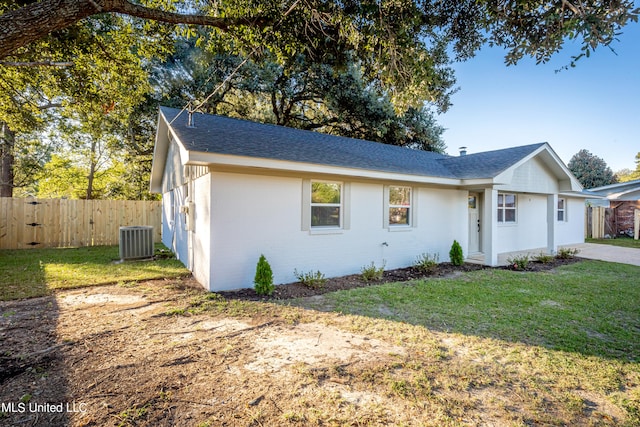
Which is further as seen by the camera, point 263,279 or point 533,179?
point 533,179

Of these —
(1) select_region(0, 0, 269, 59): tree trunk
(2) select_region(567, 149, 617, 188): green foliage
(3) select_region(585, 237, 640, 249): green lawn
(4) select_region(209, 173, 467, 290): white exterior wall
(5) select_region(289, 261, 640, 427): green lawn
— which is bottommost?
(5) select_region(289, 261, 640, 427): green lawn

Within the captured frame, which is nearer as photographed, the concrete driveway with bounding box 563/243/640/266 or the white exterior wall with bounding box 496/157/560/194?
the white exterior wall with bounding box 496/157/560/194

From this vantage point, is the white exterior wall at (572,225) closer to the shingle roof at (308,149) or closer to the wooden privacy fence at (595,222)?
the wooden privacy fence at (595,222)

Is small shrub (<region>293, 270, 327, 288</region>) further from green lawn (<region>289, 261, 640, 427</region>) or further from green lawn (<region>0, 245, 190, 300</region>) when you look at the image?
green lawn (<region>0, 245, 190, 300</region>)

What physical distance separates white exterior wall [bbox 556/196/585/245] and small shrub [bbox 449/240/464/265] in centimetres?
865

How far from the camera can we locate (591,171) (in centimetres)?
2678

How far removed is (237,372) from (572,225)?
1813cm

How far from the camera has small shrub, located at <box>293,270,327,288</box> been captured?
6.35 meters

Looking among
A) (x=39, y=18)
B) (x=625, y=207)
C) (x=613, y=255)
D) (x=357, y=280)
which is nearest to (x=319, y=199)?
(x=357, y=280)

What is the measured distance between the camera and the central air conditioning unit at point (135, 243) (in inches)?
356

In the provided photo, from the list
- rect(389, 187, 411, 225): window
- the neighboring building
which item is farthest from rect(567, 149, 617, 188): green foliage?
rect(389, 187, 411, 225): window

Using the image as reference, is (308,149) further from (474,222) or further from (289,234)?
(474,222)

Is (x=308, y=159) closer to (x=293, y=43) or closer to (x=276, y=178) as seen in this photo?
(x=276, y=178)

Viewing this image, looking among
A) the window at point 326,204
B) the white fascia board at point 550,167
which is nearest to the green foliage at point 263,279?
the window at point 326,204
